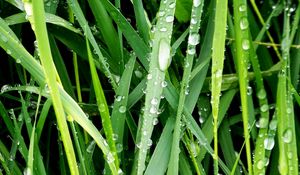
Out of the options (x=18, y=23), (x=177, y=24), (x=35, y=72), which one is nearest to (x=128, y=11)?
(x=177, y=24)

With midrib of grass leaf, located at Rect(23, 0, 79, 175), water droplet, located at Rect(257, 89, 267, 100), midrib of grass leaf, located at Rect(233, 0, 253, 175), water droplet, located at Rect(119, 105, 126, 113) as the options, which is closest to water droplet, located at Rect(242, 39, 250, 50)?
midrib of grass leaf, located at Rect(233, 0, 253, 175)

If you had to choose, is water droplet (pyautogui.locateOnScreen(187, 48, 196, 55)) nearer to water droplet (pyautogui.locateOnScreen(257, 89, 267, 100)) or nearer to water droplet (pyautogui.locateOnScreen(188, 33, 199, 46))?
water droplet (pyautogui.locateOnScreen(188, 33, 199, 46))

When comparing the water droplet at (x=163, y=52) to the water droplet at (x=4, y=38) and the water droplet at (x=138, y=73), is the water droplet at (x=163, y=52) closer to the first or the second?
the water droplet at (x=138, y=73)

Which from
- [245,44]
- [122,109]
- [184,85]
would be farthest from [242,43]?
[122,109]

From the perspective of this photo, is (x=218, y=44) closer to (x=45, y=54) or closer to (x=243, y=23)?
(x=243, y=23)

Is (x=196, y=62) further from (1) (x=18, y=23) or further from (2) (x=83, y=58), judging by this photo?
(1) (x=18, y=23)

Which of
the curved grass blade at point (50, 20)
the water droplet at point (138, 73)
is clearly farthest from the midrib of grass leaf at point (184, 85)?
the curved grass blade at point (50, 20)

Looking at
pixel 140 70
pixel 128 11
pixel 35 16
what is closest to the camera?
pixel 35 16
